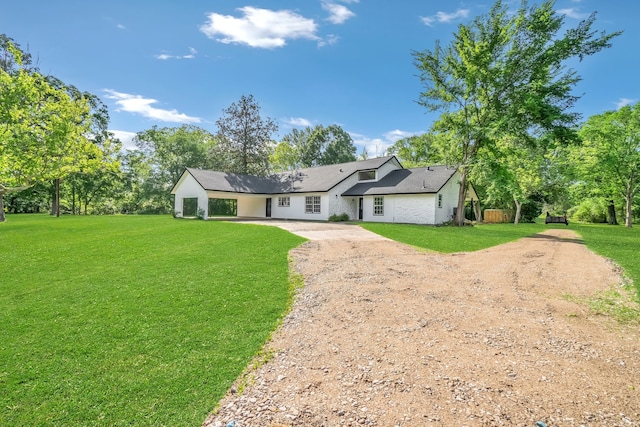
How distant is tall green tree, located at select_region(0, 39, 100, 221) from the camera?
17484 millimetres

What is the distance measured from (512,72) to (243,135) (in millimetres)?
31169

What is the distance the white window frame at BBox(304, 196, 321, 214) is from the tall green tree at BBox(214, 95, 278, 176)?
17.7 metres

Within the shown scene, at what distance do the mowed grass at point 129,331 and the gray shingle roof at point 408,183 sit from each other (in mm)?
16143

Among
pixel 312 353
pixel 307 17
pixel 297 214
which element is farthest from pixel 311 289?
pixel 297 214

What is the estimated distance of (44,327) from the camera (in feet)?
16.3

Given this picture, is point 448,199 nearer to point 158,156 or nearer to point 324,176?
point 324,176

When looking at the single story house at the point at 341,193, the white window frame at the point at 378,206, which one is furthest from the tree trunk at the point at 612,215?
the white window frame at the point at 378,206

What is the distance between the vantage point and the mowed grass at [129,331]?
3.35 meters

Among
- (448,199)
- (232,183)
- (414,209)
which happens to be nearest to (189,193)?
(232,183)

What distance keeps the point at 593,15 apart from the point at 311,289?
75.0 feet

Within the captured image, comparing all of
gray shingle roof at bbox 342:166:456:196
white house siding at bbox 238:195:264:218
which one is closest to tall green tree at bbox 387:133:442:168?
gray shingle roof at bbox 342:166:456:196

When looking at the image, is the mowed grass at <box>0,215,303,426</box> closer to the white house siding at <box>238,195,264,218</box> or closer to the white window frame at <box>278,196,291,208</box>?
the white window frame at <box>278,196,291,208</box>

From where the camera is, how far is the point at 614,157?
26.5 meters

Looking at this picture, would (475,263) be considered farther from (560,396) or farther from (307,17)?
(307,17)
